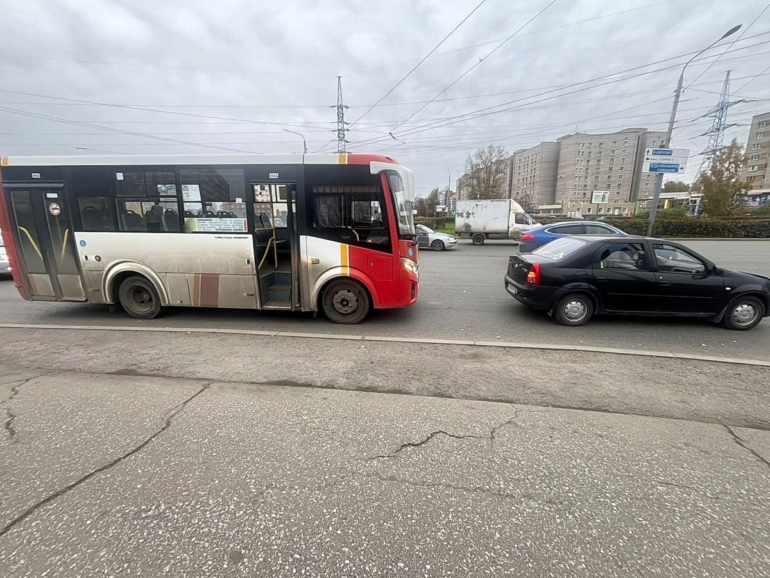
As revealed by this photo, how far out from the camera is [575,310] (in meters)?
5.62

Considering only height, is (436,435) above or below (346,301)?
below

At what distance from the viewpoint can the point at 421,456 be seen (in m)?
2.49

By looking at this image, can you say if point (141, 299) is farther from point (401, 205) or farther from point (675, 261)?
point (675, 261)

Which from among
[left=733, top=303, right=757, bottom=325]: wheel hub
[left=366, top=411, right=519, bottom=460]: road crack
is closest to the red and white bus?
[left=366, top=411, right=519, bottom=460]: road crack

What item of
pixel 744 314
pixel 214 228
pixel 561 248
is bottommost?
pixel 744 314

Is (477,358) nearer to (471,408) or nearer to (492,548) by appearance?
(471,408)

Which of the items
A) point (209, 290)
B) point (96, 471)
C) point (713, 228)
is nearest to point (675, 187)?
point (713, 228)

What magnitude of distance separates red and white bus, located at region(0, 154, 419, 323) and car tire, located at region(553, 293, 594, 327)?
254 cm

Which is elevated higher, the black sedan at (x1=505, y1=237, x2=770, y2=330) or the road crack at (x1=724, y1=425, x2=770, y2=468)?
the black sedan at (x1=505, y1=237, x2=770, y2=330)

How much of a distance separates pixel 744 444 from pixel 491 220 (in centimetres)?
1909

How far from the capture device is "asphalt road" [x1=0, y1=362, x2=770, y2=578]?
1.72m

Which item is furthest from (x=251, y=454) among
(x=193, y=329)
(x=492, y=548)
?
(x=193, y=329)

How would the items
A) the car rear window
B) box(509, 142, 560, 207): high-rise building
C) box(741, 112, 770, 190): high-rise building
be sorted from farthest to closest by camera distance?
box(509, 142, 560, 207): high-rise building, box(741, 112, 770, 190): high-rise building, the car rear window

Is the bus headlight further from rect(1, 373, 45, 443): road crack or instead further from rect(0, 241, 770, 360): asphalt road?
rect(1, 373, 45, 443): road crack
